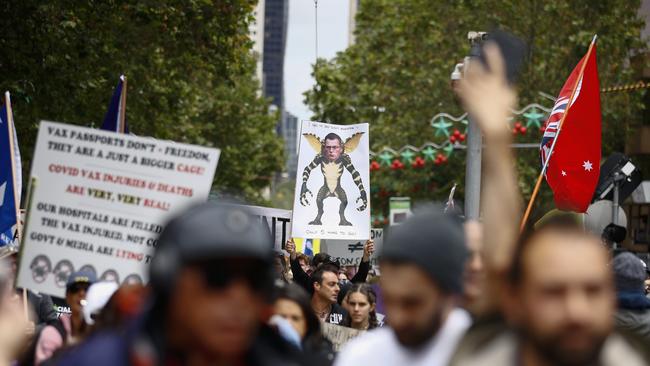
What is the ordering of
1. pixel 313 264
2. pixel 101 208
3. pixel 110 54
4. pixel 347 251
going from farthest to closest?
pixel 110 54 < pixel 347 251 < pixel 313 264 < pixel 101 208

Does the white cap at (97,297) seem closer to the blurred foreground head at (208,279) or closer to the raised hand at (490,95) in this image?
the raised hand at (490,95)

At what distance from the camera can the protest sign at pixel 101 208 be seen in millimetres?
5289

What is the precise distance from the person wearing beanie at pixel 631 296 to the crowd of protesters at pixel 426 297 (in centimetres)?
316

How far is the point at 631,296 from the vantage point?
7105 millimetres

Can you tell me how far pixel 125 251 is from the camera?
543cm

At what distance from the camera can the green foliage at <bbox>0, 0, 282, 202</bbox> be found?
734 inches

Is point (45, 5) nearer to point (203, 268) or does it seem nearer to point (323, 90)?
point (203, 268)

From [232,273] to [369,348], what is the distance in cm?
100

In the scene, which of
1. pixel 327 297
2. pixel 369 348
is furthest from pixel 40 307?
pixel 369 348

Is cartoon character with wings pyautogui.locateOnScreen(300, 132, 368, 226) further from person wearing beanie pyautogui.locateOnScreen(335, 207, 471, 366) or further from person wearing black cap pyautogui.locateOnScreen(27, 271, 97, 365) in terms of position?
person wearing beanie pyautogui.locateOnScreen(335, 207, 471, 366)

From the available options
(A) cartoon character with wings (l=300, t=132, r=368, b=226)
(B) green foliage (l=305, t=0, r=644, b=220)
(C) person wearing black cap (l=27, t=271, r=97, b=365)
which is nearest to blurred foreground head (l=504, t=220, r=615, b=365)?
(C) person wearing black cap (l=27, t=271, r=97, b=365)

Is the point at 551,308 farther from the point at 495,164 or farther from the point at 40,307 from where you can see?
the point at 40,307

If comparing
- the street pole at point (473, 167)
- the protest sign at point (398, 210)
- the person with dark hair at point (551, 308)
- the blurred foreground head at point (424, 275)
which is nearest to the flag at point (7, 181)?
the blurred foreground head at point (424, 275)

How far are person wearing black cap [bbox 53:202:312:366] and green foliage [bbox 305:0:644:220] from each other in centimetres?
3063
